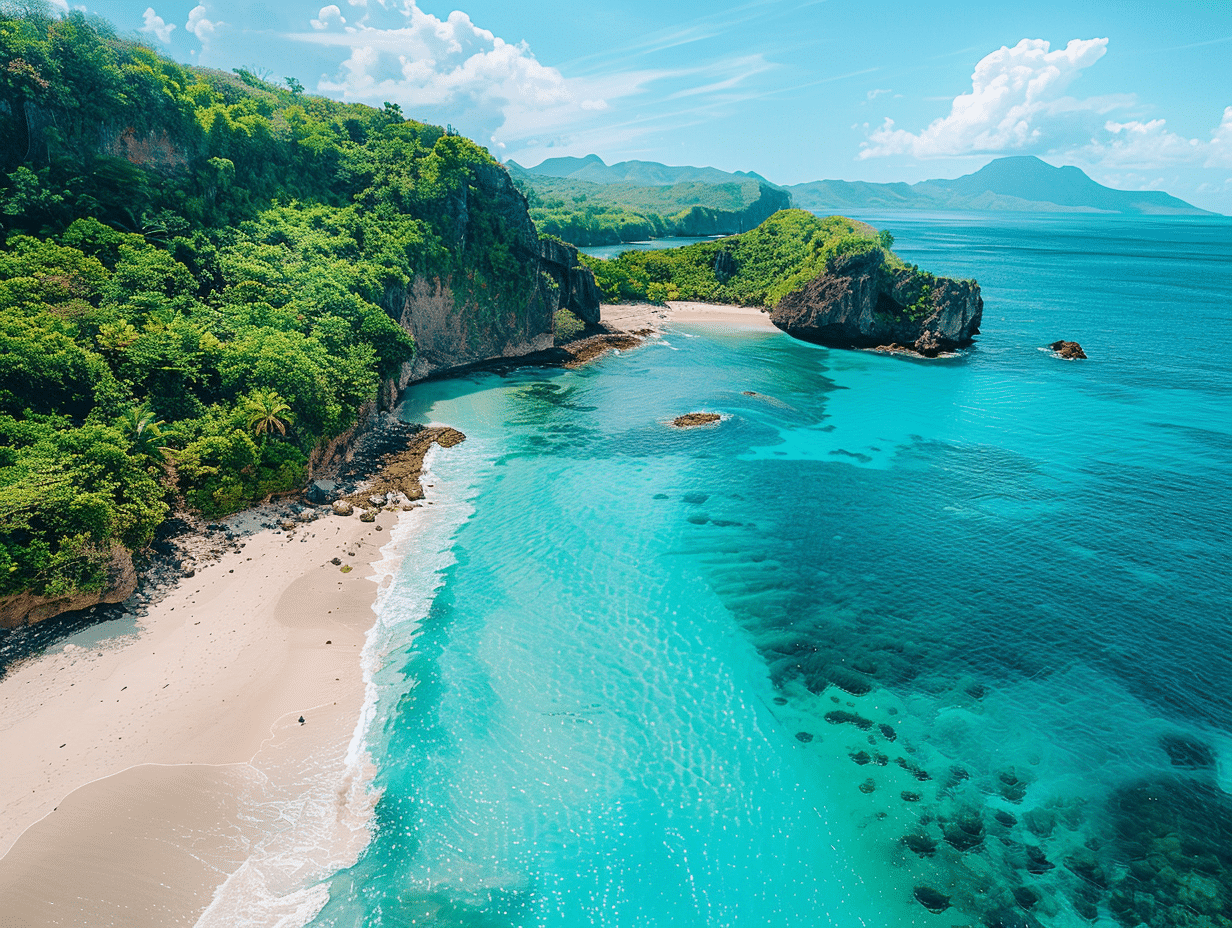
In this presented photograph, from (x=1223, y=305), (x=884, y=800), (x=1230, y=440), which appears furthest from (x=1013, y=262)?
(x=884, y=800)

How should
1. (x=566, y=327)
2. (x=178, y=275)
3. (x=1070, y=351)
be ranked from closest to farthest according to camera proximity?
(x=178, y=275)
(x=1070, y=351)
(x=566, y=327)

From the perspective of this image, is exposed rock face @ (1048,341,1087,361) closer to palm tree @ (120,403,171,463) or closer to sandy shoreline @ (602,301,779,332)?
sandy shoreline @ (602,301,779,332)

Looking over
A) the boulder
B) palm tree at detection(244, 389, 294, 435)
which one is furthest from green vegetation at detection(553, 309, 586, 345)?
palm tree at detection(244, 389, 294, 435)

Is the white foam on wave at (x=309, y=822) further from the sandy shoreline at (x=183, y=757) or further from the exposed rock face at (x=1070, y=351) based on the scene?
the exposed rock face at (x=1070, y=351)

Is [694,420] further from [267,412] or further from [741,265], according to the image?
[741,265]

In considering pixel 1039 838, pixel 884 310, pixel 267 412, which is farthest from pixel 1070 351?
pixel 267 412

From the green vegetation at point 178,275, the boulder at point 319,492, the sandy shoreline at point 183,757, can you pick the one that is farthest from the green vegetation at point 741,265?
the sandy shoreline at point 183,757
